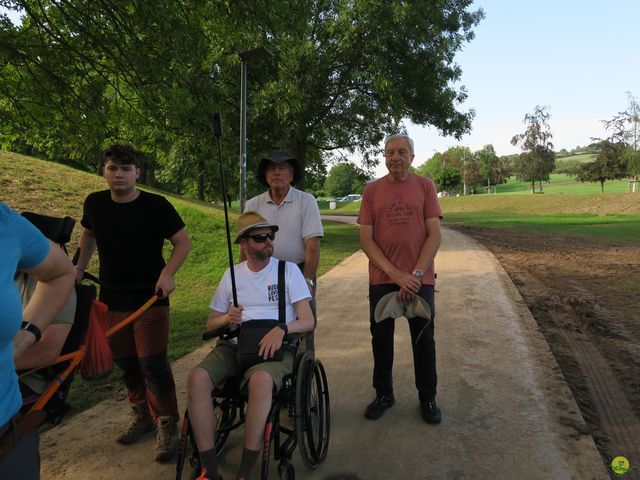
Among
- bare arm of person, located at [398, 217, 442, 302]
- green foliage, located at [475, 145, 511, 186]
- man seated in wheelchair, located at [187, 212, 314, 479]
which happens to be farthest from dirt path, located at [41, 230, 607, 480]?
green foliage, located at [475, 145, 511, 186]

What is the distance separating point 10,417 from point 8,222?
23.3 inches

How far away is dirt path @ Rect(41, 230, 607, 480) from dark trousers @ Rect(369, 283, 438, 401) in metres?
0.23

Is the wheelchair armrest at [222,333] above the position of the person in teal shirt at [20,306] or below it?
below

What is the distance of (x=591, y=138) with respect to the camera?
5575cm

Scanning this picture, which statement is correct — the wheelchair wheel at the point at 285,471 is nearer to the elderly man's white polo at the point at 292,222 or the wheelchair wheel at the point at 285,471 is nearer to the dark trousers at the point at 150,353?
the dark trousers at the point at 150,353

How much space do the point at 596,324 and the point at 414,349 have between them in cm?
392

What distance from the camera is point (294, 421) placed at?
2.74 meters

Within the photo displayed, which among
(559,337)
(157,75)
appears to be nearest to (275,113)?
(157,75)

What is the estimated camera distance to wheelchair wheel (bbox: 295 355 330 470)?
2.58 meters

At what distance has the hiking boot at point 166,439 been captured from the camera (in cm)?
301

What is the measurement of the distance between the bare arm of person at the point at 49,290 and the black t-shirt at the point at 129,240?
143 cm

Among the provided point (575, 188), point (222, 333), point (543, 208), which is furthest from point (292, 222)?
point (575, 188)

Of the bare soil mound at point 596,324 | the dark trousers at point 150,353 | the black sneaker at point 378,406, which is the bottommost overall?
the bare soil mound at point 596,324

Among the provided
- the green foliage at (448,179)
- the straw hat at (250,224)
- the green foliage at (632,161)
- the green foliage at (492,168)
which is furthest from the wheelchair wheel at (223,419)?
the green foliage at (492,168)
